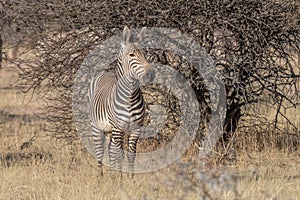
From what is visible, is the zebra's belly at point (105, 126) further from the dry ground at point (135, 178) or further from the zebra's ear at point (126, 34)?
the zebra's ear at point (126, 34)

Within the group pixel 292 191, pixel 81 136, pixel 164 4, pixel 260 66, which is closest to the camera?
pixel 292 191

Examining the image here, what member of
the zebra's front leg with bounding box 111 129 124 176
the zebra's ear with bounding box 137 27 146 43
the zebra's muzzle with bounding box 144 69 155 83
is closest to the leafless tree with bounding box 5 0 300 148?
the zebra's ear with bounding box 137 27 146 43

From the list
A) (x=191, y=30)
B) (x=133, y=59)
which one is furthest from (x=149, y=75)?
(x=191, y=30)

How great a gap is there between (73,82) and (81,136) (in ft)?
2.64

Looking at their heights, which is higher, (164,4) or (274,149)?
(164,4)

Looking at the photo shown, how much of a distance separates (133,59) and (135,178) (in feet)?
4.49

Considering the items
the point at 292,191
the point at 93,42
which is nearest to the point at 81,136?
the point at 93,42

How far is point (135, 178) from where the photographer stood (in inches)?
311

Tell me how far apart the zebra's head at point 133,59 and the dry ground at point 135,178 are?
3.65ft

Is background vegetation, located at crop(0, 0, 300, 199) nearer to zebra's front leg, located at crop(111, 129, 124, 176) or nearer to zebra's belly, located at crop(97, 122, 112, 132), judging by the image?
zebra's front leg, located at crop(111, 129, 124, 176)

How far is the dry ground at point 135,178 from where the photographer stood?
20.6 feet

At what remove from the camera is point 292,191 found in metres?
6.99

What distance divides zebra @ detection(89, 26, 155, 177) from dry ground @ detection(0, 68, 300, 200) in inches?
12.6

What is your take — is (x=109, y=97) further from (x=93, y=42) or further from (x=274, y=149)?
(x=274, y=149)
